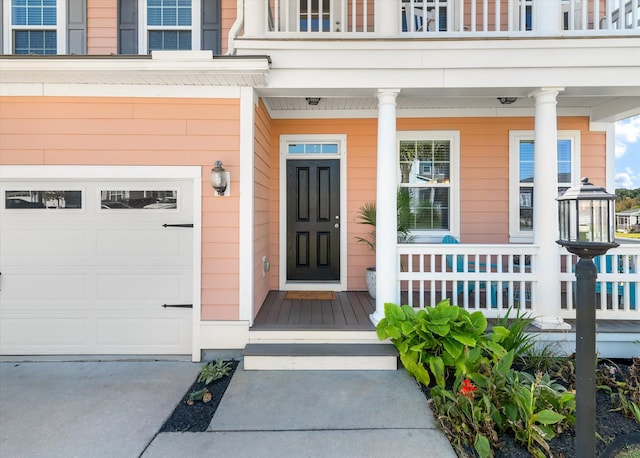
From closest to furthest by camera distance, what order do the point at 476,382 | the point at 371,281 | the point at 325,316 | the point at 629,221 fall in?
the point at 476,382 < the point at 325,316 < the point at 371,281 < the point at 629,221

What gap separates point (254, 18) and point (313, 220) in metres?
2.54

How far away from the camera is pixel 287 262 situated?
482 cm

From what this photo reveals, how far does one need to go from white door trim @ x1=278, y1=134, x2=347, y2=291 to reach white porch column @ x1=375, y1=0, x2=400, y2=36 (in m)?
1.57

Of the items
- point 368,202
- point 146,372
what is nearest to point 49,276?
point 146,372

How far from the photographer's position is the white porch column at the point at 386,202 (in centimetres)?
329

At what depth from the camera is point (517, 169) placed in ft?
15.1

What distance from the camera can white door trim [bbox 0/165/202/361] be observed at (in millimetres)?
3332

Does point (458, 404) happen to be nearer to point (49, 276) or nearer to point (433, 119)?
point (433, 119)

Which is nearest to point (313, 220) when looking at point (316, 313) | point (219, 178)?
point (316, 313)

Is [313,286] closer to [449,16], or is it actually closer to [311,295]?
[311,295]

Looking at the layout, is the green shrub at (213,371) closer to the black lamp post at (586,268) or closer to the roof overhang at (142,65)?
the black lamp post at (586,268)

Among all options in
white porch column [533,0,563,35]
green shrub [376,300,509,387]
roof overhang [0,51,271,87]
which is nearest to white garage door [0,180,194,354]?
roof overhang [0,51,271,87]

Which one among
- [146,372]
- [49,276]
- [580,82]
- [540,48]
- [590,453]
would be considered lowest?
[146,372]

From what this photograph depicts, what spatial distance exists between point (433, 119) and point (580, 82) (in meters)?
1.68
